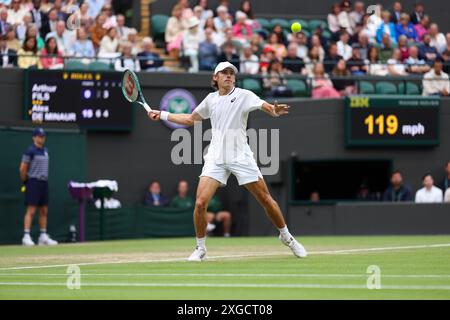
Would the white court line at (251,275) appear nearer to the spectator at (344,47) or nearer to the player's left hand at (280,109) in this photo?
the player's left hand at (280,109)

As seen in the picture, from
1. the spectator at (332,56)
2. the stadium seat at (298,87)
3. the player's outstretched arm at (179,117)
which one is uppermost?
the spectator at (332,56)

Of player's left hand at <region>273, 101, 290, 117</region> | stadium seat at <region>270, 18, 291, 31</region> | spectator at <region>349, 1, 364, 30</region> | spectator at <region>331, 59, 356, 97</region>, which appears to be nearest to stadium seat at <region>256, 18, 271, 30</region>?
stadium seat at <region>270, 18, 291, 31</region>

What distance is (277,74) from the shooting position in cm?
2541

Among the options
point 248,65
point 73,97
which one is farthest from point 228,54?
point 73,97

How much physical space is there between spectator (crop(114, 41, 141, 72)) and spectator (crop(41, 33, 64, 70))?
1.32 m

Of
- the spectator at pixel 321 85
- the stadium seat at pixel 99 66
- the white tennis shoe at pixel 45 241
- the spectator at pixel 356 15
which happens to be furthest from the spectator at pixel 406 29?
the white tennis shoe at pixel 45 241

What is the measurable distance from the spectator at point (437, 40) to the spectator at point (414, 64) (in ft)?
3.72

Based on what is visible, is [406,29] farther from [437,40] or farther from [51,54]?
[51,54]

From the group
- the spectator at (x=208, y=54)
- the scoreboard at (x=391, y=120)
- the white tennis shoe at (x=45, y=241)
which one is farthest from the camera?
the spectator at (x=208, y=54)

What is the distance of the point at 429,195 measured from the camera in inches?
944

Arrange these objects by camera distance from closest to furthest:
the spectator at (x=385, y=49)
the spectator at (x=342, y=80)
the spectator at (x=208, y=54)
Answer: the spectator at (x=208, y=54), the spectator at (x=342, y=80), the spectator at (x=385, y=49)

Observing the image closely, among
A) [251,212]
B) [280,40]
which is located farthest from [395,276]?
[280,40]

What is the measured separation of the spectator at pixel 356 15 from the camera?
2867 cm

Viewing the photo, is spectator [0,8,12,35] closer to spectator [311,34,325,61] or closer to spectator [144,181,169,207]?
spectator [144,181,169,207]
